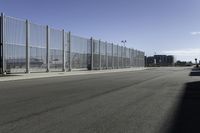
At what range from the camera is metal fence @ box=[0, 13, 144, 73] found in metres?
38.2

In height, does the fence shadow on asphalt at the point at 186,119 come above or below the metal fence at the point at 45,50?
below

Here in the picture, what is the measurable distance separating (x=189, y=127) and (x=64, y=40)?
45.2 meters

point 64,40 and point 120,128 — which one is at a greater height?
point 64,40

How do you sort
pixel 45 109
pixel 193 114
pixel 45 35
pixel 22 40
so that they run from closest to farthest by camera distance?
pixel 193 114, pixel 45 109, pixel 22 40, pixel 45 35

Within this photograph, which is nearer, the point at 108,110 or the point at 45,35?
the point at 108,110

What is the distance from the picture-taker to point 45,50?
4616 cm

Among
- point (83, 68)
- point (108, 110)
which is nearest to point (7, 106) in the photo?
point (108, 110)

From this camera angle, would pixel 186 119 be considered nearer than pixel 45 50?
Yes

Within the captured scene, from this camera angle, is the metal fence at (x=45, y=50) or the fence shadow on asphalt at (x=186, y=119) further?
the metal fence at (x=45, y=50)

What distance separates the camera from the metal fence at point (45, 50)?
38.2 m

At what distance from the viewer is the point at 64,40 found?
52375 mm

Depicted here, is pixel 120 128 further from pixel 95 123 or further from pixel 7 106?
pixel 7 106

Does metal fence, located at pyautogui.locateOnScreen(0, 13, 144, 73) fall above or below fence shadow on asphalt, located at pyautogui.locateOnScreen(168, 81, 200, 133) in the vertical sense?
above

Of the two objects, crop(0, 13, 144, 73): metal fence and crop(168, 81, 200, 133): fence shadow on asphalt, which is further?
crop(0, 13, 144, 73): metal fence
